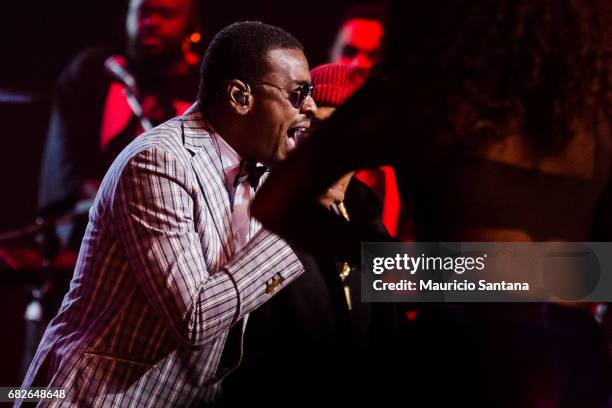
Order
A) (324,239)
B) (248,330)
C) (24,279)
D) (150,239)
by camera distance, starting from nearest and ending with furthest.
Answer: (324,239) → (150,239) → (248,330) → (24,279)

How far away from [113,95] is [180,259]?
2651 millimetres

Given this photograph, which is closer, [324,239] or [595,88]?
[595,88]

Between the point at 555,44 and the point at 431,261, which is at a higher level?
the point at 555,44

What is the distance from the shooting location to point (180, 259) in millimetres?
1861

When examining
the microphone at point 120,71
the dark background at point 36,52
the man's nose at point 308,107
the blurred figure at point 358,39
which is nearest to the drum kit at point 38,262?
the dark background at point 36,52

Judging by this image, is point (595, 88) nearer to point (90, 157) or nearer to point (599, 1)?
point (599, 1)

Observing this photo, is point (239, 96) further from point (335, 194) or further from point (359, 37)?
point (359, 37)

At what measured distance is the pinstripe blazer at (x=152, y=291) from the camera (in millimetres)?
1853

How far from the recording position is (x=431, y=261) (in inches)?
62.8

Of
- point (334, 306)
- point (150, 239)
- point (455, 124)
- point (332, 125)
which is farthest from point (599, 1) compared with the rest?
point (334, 306)

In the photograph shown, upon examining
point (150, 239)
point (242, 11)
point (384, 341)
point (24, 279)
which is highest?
point (242, 11)

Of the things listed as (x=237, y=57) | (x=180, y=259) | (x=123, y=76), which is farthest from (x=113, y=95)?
(x=180, y=259)

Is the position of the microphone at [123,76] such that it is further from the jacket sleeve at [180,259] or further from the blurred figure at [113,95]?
the jacket sleeve at [180,259]

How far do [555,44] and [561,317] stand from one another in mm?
476
